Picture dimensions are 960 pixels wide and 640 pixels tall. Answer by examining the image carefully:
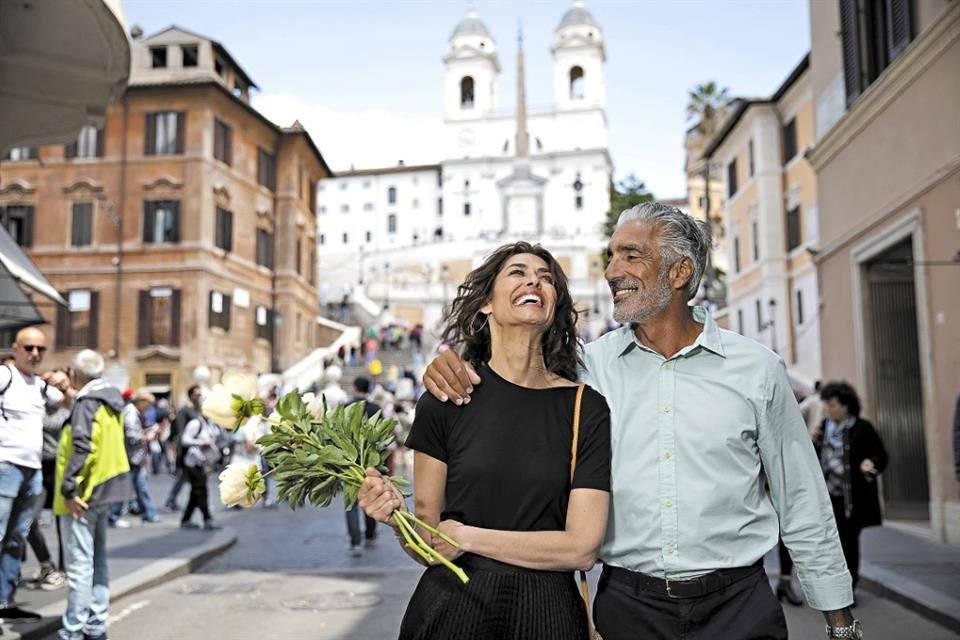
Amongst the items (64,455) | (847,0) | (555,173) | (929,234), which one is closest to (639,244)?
(64,455)

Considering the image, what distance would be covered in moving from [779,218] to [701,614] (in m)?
34.7

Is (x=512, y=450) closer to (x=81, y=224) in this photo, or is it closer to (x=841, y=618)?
(x=841, y=618)

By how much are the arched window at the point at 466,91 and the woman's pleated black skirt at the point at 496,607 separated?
112 m

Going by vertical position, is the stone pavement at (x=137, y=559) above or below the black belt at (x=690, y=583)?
below

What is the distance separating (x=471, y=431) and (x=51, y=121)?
7.54m

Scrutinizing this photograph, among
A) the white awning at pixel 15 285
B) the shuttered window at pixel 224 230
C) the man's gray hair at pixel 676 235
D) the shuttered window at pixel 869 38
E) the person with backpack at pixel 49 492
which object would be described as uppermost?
the shuttered window at pixel 224 230

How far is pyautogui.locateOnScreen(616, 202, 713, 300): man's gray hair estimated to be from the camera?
3332mm

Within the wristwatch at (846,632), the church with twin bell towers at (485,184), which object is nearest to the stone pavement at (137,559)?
the wristwatch at (846,632)

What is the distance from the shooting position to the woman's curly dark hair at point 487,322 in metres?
3.24

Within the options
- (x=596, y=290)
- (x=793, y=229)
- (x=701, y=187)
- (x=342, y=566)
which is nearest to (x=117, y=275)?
(x=793, y=229)

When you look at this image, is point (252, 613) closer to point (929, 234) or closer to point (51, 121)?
point (51, 121)

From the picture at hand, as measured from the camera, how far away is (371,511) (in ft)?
9.41

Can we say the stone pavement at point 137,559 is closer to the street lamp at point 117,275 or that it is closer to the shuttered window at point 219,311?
the shuttered window at point 219,311

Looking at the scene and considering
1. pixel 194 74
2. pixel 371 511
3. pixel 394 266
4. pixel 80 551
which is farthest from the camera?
pixel 394 266
